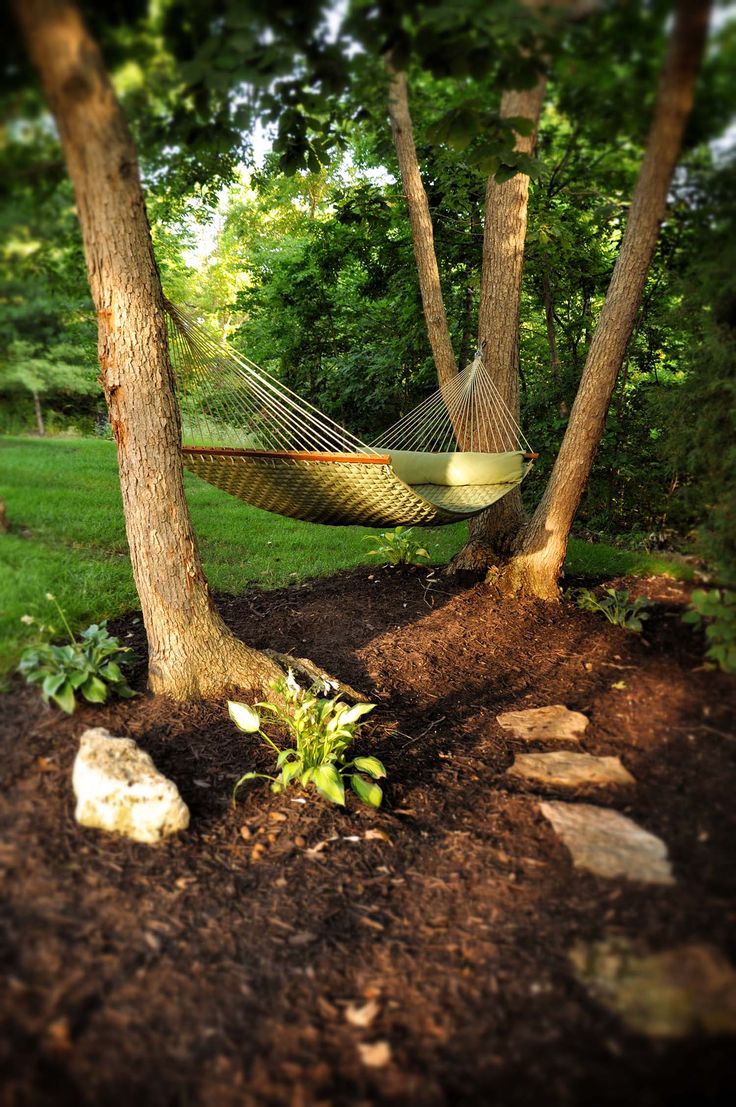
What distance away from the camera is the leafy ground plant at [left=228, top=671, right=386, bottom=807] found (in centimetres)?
182

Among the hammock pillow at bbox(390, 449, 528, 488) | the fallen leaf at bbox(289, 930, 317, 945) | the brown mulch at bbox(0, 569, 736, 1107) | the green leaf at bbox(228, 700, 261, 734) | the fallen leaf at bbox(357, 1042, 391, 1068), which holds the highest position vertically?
the hammock pillow at bbox(390, 449, 528, 488)

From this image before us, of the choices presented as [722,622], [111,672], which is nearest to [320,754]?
[111,672]

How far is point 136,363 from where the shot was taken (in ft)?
6.34

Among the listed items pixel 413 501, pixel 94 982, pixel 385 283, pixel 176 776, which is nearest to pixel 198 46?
pixel 413 501

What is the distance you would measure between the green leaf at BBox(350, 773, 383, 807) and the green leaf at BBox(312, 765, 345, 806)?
Answer: 6 centimetres

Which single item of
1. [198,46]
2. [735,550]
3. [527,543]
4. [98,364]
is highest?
[198,46]

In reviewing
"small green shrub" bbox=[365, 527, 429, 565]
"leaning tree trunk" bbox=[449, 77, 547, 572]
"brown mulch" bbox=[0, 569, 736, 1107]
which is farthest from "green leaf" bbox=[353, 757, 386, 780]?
"small green shrub" bbox=[365, 527, 429, 565]

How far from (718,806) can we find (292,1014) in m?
1.00

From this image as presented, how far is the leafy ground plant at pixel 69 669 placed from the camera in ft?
6.17

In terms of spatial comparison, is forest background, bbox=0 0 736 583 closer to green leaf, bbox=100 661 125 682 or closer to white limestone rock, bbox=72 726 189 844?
green leaf, bbox=100 661 125 682

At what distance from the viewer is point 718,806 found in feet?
5.19

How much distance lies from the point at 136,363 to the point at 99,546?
1.12 m

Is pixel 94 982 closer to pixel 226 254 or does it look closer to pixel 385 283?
pixel 385 283

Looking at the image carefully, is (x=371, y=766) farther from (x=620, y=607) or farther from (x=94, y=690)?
(x=620, y=607)
